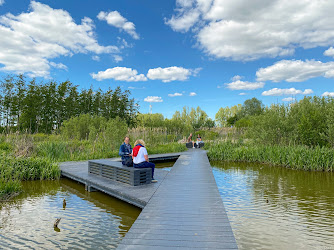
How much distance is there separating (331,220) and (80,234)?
517 centimetres

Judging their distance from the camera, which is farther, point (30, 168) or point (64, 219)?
point (30, 168)

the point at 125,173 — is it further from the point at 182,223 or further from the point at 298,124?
the point at 298,124

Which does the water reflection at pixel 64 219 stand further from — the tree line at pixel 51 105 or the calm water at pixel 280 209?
the tree line at pixel 51 105

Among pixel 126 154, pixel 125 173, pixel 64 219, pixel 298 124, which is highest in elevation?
pixel 298 124

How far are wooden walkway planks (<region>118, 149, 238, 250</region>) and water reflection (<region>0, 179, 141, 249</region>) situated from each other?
0.77m

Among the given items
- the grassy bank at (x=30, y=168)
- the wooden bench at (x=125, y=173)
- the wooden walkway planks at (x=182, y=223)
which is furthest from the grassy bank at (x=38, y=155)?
the wooden walkway planks at (x=182, y=223)

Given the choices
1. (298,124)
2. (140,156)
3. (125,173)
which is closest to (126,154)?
(125,173)

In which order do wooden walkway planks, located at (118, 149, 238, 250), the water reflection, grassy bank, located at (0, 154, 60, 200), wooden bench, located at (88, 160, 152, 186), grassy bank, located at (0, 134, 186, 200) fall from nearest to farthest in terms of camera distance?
1. wooden walkway planks, located at (118, 149, 238, 250)
2. the water reflection
3. wooden bench, located at (88, 160, 152, 186)
4. grassy bank, located at (0, 134, 186, 200)
5. grassy bank, located at (0, 154, 60, 200)

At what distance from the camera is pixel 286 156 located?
12.2 meters

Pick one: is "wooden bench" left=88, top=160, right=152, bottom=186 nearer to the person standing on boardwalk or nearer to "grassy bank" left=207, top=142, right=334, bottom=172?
the person standing on boardwalk

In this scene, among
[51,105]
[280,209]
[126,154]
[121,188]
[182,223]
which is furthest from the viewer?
[51,105]

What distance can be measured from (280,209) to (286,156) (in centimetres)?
719

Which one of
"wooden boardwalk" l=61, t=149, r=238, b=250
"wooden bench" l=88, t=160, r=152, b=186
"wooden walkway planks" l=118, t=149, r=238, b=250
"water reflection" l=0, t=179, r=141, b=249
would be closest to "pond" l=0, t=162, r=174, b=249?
"water reflection" l=0, t=179, r=141, b=249

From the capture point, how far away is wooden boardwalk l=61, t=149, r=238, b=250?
3.17 meters
